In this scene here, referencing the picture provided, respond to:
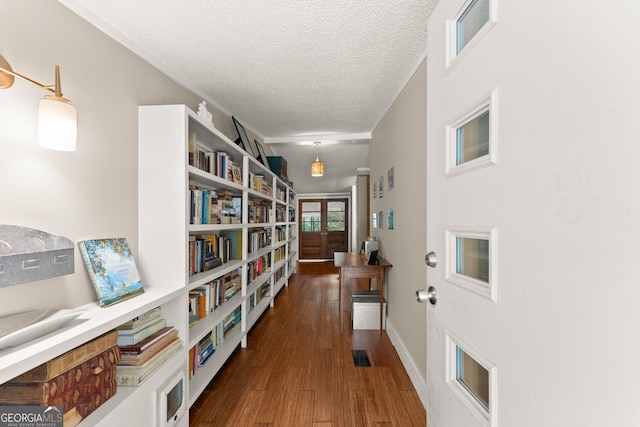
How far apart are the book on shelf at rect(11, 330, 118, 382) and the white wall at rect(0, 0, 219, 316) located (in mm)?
291

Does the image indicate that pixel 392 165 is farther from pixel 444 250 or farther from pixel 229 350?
pixel 229 350

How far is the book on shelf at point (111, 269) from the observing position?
1221 millimetres

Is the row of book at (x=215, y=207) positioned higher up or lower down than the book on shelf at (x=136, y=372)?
higher up

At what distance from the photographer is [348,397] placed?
1757 mm

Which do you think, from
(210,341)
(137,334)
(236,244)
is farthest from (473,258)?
(236,244)

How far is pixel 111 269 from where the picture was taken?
4.26ft

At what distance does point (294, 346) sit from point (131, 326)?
156cm

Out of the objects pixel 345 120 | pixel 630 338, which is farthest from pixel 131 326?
pixel 345 120

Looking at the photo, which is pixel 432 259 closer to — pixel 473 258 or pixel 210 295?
pixel 473 258

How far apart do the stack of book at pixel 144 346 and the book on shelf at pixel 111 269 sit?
0.49 ft

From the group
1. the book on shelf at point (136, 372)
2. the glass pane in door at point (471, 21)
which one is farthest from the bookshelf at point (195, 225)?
the glass pane in door at point (471, 21)

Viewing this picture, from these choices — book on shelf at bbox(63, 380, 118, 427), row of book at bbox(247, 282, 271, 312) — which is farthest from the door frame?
book on shelf at bbox(63, 380, 118, 427)

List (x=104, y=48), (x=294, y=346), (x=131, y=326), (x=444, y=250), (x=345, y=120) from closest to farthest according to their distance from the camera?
(x=444, y=250) → (x=131, y=326) → (x=104, y=48) → (x=294, y=346) → (x=345, y=120)

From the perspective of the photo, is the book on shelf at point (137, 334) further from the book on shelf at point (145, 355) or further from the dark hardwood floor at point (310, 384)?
the dark hardwood floor at point (310, 384)
